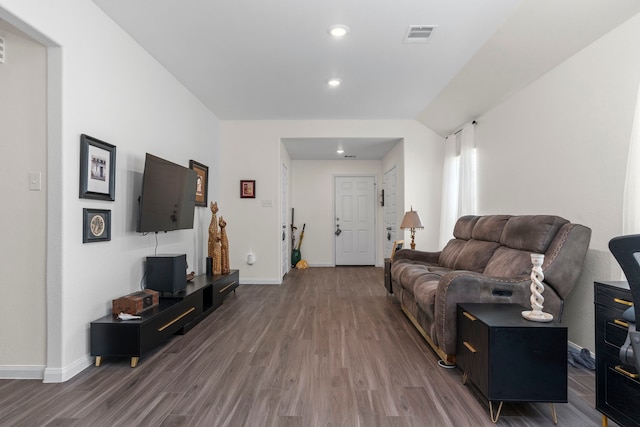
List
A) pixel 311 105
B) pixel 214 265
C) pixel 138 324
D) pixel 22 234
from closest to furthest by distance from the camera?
pixel 22 234
pixel 138 324
pixel 214 265
pixel 311 105

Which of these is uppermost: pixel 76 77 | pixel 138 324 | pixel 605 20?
pixel 605 20

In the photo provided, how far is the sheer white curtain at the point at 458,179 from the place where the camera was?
458 cm

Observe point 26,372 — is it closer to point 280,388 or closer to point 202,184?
point 280,388

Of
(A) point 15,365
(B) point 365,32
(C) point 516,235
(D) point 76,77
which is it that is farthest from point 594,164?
(A) point 15,365

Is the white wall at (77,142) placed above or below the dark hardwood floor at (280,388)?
above

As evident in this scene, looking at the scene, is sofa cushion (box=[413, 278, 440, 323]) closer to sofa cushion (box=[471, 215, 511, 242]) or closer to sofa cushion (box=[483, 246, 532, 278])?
sofa cushion (box=[483, 246, 532, 278])

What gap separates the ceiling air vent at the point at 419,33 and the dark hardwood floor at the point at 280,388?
2.63m

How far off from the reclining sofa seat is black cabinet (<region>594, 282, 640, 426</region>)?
0.60 m

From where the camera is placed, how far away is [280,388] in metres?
2.14

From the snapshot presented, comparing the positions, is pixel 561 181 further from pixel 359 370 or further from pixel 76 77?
pixel 76 77

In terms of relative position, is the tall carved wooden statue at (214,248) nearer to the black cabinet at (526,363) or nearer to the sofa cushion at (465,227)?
the sofa cushion at (465,227)

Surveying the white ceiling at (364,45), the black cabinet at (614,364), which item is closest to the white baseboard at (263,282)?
the white ceiling at (364,45)

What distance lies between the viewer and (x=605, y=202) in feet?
7.99

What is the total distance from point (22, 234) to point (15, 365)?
852 mm
